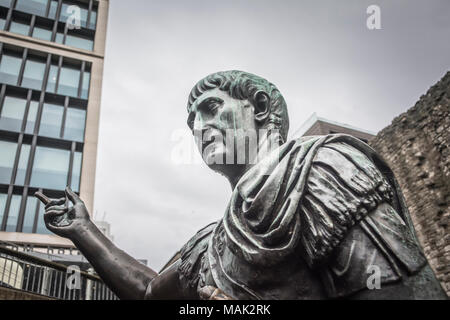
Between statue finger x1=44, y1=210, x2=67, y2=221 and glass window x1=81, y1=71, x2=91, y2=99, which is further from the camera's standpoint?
glass window x1=81, y1=71, x2=91, y2=99

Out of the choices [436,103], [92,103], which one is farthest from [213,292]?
[92,103]

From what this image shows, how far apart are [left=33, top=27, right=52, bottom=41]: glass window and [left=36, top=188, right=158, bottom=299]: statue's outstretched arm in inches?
968

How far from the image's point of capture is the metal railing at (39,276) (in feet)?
22.4

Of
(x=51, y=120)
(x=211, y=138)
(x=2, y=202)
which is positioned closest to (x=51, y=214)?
(x=211, y=138)

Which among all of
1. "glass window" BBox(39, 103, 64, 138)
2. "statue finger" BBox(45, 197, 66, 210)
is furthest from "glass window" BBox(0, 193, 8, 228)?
"statue finger" BBox(45, 197, 66, 210)

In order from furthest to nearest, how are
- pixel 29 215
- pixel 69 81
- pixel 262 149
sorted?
1. pixel 69 81
2. pixel 29 215
3. pixel 262 149

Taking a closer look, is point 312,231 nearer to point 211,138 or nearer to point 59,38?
point 211,138

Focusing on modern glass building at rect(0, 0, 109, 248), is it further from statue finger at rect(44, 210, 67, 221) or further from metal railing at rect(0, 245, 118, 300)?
statue finger at rect(44, 210, 67, 221)

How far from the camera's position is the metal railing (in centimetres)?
684

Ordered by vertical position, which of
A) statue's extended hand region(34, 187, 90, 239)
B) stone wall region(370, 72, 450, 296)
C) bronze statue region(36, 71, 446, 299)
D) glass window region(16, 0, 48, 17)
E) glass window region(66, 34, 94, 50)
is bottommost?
bronze statue region(36, 71, 446, 299)

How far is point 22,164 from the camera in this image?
60.4ft

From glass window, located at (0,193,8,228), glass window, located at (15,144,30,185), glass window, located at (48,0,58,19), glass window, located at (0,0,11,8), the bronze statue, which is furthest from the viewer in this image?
glass window, located at (48,0,58,19)

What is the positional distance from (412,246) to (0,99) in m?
23.0

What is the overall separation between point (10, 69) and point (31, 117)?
360 centimetres
